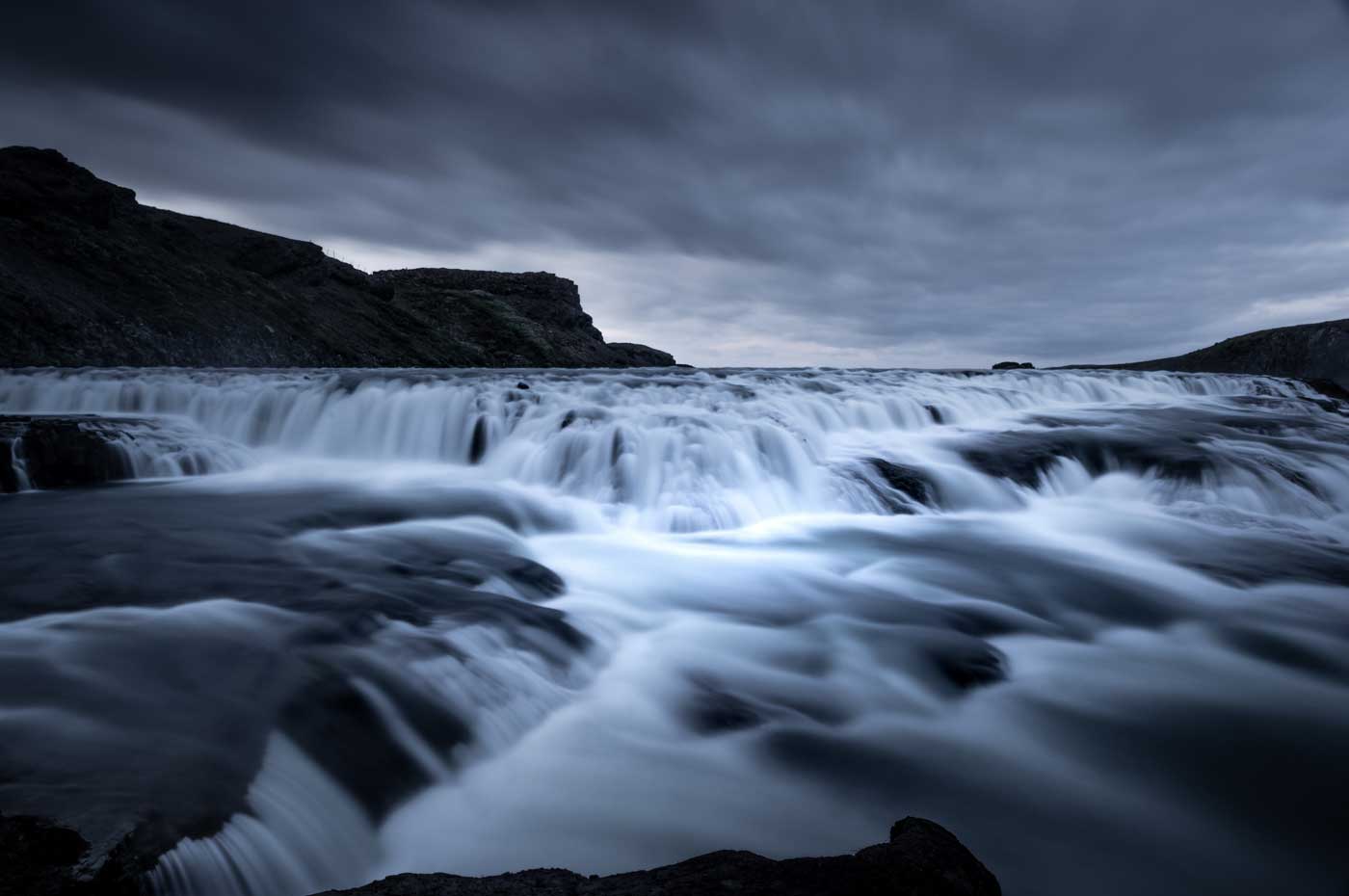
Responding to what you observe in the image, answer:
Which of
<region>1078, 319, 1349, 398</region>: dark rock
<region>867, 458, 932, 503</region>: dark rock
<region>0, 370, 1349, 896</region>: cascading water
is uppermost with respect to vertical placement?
<region>1078, 319, 1349, 398</region>: dark rock

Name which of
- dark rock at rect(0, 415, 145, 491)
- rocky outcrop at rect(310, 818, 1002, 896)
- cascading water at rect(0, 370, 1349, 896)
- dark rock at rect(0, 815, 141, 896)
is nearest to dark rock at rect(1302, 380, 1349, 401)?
cascading water at rect(0, 370, 1349, 896)

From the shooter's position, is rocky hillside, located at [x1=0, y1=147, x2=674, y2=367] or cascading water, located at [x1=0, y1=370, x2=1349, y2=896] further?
rocky hillside, located at [x1=0, y1=147, x2=674, y2=367]

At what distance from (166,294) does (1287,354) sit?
38.3 m

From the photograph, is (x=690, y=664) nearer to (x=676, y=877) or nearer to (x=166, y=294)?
(x=676, y=877)

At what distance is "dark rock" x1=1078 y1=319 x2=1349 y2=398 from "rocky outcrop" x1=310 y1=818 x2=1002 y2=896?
2526 centimetres

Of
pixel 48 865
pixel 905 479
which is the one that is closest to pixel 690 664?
pixel 48 865

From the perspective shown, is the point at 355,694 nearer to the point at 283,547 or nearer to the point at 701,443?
the point at 283,547

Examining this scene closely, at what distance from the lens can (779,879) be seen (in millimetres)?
1267

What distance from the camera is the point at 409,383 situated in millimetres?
11508

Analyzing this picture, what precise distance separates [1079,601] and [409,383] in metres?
10.1

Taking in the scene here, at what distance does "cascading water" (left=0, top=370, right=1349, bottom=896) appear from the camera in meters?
1.96

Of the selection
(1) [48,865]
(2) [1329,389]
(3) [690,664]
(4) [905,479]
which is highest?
(2) [1329,389]

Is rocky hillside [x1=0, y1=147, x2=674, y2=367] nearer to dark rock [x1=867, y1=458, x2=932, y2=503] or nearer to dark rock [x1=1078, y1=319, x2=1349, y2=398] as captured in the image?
dark rock [x1=867, y1=458, x2=932, y2=503]

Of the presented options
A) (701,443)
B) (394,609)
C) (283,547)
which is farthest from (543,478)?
(394,609)
